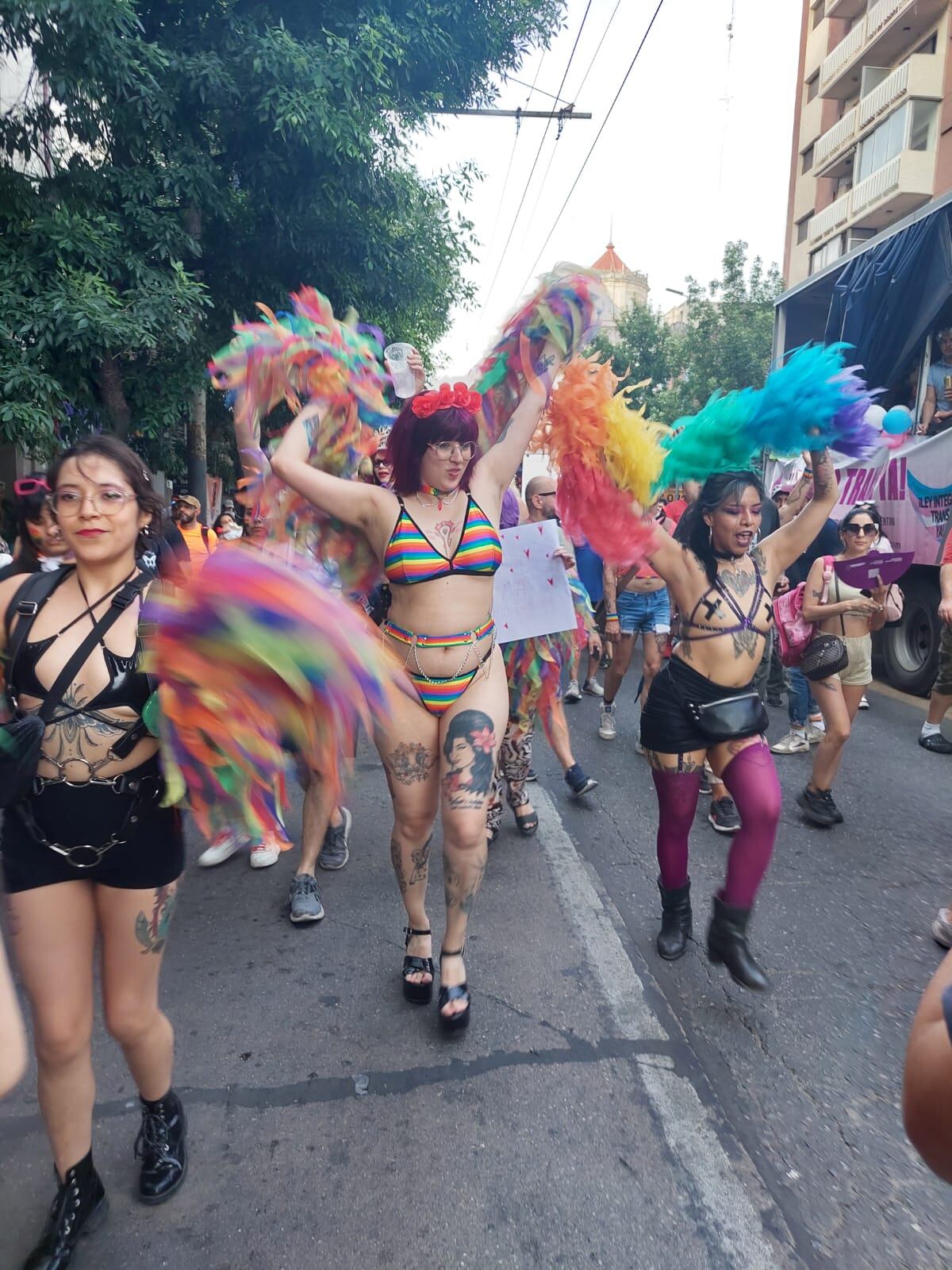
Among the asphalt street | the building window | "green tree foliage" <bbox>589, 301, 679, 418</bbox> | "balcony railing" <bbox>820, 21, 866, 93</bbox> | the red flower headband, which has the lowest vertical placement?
the asphalt street

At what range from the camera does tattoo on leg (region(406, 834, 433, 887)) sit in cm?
294

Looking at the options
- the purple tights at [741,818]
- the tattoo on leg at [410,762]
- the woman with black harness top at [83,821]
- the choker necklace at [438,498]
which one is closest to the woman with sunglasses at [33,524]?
the woman with black harness top at [83,821]

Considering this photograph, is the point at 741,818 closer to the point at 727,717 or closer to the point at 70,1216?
the point at 727,717

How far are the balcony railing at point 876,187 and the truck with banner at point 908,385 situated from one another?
21687 mm

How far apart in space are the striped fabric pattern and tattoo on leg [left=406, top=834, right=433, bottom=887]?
899 mm

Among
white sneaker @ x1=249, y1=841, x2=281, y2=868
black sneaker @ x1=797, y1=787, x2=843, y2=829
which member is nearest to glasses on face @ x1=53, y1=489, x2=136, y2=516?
white sneaker @ x1=249, y1=841, x2=281, y2=868

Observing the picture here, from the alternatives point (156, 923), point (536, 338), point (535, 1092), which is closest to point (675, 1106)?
point (535, 1092)

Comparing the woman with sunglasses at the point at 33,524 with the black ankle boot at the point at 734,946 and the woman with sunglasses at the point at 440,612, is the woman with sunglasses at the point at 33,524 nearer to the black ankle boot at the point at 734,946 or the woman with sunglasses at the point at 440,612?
the woman with sunglasses at the point at 440,612

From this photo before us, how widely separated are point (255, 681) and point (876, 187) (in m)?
31.9

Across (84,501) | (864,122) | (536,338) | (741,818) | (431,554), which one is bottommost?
(741,818)

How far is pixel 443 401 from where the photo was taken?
9.00 feet

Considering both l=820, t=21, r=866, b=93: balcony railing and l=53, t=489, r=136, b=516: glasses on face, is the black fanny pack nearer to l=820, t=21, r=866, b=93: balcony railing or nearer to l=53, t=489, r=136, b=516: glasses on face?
l=53, t=489, r=136, b=516: glasses on face

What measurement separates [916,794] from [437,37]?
10.0 metres

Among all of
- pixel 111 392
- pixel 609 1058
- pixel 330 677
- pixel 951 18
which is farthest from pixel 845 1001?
pixel 951 18
